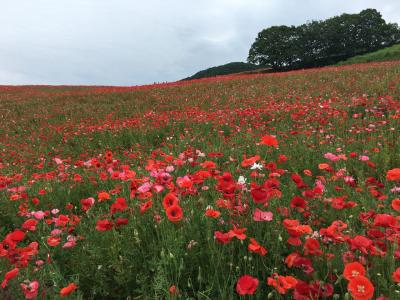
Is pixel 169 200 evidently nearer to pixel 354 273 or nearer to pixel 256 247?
pixel 256 247

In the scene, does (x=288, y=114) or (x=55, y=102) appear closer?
(x=288, y=114)

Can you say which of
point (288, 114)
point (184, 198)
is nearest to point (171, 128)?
point (288, 114)

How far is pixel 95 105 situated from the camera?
1697 cm

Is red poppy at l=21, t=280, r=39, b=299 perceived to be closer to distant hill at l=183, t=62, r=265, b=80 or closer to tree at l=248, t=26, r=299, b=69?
tree at l=248, t=26, r=299, b=69

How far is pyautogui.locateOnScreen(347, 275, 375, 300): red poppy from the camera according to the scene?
1.32 m

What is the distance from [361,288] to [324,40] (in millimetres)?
58497

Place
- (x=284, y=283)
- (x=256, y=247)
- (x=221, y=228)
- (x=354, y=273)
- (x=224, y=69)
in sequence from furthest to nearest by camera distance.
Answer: (x=224, y=69) < (x=221, y=228) < (x=256, y=247) < (x=284, y=283) < (x=354, y=273)

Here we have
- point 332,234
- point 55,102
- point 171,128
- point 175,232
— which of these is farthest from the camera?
point 55,102

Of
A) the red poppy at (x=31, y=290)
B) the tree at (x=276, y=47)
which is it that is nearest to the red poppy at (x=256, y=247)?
the red poppy at (x=31, y=290)

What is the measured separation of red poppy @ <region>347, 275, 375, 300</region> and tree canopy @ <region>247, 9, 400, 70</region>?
54737mm

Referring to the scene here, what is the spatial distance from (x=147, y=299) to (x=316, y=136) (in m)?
4.73

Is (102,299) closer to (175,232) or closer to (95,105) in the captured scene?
(175,232)

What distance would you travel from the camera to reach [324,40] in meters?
54.5

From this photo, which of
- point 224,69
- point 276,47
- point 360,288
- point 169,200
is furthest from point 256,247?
point 224,69
